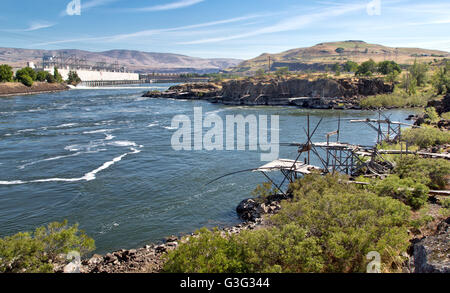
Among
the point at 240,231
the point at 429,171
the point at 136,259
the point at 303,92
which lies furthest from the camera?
the point at 303,92

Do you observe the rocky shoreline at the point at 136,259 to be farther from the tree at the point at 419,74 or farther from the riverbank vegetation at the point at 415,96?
the tree at the point at 419,74

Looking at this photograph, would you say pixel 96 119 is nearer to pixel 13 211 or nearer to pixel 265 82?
pixel 13 211

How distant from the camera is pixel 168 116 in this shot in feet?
201

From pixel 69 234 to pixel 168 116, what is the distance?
5063 cm

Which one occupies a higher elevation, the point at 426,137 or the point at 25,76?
the point at 25,76

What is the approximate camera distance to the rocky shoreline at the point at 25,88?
10041cm

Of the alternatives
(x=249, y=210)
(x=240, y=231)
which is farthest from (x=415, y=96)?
(x=240, y=231)

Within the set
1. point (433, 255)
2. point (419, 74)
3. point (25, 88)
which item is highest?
point (419, 74)

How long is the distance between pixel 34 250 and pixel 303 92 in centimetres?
7666

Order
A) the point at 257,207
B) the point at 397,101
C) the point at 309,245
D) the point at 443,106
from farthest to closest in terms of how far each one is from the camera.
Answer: the point at 397,101
the point at 443,106
the point at 257,207
the point at 309,245

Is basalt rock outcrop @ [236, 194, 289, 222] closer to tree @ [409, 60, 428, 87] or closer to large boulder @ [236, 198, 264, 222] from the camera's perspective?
large boulder @ [236, 198, 264, 222]

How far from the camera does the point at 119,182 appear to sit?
24.3 m

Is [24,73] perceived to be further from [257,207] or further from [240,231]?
[240,231]

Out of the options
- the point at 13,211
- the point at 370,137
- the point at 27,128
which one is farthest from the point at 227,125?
the point at 13,211
